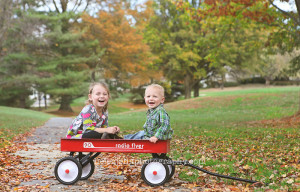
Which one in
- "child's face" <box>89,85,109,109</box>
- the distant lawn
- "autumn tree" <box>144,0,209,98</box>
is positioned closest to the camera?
"child's face" <box>89,85,109,109</box>

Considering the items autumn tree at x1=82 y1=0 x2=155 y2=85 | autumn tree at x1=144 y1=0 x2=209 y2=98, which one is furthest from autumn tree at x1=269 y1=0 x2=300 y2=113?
autumn tree at x1=82 y1=0 x2=155 y2=85

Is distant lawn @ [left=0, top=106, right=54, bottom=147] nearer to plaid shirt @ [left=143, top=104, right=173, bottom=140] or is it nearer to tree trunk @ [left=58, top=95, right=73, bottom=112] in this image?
plaid shirt @ [left=143, top=104, right=173, bottom=140]

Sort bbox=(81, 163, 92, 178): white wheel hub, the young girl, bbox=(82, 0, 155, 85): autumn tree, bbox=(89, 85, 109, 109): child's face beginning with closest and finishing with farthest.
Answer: the young girl, bbox=(89, 85, 109, 109): child's face, bbox=(81, 163, 92, 178): white wheel hub, bbox=(82, 0, 155, 85): autumn tree

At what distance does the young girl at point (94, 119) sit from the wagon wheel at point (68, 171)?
397mm

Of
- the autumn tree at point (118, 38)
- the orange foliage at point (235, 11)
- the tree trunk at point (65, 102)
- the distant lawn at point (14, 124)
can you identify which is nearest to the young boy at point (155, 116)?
the distant lawn at point (14, 124)

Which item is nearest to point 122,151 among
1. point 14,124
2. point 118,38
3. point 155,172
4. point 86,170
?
point 155,172

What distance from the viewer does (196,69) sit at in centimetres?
3516

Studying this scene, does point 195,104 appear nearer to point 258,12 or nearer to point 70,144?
point 258,12

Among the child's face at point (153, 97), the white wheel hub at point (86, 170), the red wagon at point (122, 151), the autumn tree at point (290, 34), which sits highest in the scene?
the autumn tree at point (290, 34)

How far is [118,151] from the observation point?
5.09 m

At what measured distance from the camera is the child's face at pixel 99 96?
18.0 ft

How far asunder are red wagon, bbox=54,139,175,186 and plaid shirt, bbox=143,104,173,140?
15 centimetres

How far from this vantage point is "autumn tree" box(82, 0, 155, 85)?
32.1 meters

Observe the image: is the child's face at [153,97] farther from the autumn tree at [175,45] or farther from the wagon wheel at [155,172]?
the autumn tree at [175,45]
